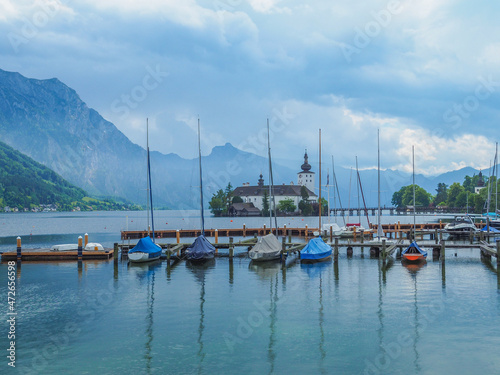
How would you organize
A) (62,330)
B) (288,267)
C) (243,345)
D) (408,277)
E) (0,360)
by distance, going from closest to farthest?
(0,360)
(243,345)
(62,330)
(408,277)
(288,267)

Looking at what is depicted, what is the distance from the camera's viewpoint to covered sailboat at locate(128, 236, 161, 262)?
45.0m

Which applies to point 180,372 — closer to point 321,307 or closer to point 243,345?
point 243,345

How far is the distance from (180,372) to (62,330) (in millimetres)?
8594

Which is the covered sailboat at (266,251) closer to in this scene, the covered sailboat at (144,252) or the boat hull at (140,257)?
the covered sailboat at (144,252)

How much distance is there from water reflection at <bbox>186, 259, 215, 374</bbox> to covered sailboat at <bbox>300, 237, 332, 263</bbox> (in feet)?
30.4

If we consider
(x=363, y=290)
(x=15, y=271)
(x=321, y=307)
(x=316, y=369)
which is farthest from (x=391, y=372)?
(x=15, y=271)

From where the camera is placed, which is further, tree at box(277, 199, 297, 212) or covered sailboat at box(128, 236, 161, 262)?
tree at box(277, 199, 297, 212)

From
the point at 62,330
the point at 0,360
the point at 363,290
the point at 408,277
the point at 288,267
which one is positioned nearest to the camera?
the point at 0,360

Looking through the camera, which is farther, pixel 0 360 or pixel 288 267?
pixel 288 267

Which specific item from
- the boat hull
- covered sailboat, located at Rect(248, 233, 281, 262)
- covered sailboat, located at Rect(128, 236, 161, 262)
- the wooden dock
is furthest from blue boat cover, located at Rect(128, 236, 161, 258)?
covered sailboat, located at Rect(248, 233, 281, 262)

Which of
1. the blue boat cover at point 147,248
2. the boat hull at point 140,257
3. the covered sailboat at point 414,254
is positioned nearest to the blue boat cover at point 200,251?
the blue boat cover at point 147,248

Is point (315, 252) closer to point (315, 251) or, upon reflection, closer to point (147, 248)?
point (315, 251)

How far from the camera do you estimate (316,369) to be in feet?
60.0

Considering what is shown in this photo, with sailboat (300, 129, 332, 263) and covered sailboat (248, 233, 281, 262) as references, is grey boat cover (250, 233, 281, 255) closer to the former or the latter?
covered sailboat (248, 233, 281, 262)
